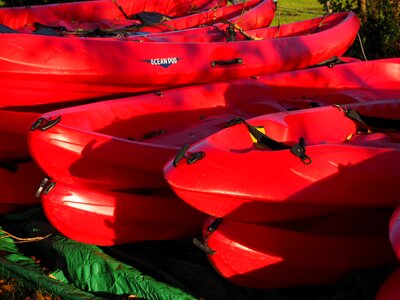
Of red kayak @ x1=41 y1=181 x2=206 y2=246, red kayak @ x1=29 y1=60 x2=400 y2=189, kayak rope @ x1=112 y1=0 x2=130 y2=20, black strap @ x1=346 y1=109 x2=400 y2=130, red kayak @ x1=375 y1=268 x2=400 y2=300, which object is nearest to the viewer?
red kayak @ x1=375 y1=268 x2=400 y2=300

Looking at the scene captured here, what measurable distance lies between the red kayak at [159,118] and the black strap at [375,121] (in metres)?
0.62

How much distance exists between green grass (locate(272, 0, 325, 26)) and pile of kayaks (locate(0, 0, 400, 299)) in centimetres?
502

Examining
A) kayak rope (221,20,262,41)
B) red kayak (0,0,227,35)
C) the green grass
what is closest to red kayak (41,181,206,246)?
kayak rope (221,20,262,41)

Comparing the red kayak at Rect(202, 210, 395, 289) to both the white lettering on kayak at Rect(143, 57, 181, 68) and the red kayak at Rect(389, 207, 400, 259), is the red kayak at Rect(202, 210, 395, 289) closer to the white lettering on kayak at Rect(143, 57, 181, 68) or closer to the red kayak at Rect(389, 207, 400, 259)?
the red kayak at Rect(389, 207, 400, 259)

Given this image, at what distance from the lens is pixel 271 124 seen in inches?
167

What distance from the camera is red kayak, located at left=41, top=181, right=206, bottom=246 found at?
426 cm

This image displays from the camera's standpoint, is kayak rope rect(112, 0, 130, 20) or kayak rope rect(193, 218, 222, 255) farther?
kayak rope rect(112, 0, 130, 20)

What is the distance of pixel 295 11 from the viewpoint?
12102 mm

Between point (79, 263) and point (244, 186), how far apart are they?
1399 millimetres

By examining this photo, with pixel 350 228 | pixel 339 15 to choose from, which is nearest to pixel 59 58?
pixel 350 228

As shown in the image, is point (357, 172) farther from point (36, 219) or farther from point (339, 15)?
point (339, 15)

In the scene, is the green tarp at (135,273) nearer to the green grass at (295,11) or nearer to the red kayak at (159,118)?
the red kayak at (159,118)

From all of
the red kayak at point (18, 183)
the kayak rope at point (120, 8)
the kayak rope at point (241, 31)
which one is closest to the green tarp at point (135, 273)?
the red kayak at point (18, 183)

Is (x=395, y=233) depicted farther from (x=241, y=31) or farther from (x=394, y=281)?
(x=241, y=31)
